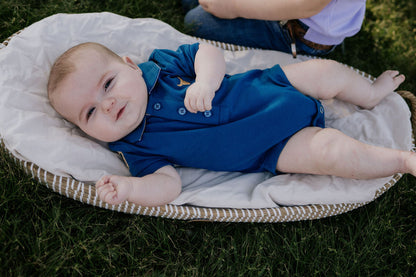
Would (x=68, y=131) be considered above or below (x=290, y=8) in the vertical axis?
below

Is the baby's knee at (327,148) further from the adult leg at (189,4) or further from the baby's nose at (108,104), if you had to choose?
the adult leg at (189,4)

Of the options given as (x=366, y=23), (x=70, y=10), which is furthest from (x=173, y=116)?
(x=366, y=23)

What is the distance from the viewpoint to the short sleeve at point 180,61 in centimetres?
211

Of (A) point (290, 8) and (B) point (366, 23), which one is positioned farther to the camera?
(B) point (366, 23)

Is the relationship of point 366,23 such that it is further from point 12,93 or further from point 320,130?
point 12,93

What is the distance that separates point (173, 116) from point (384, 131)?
125cm

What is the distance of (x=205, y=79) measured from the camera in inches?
75.7

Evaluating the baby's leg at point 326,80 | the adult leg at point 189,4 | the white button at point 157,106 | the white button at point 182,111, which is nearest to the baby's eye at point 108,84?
the white button at point 157,106

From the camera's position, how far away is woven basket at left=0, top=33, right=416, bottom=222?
1813mm

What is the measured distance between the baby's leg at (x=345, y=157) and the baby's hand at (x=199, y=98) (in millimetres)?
536

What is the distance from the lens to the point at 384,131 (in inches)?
88.3

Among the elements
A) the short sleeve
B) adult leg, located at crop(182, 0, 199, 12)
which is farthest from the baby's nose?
adult leg, located at crop(182, 0, 199, 12)

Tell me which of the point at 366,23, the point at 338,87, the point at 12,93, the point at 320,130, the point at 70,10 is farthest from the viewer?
the point at 366,23

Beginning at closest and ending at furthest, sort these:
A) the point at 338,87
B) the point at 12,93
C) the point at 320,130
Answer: the point at 12,93 < the point at 320,130 < the point at 338,87
